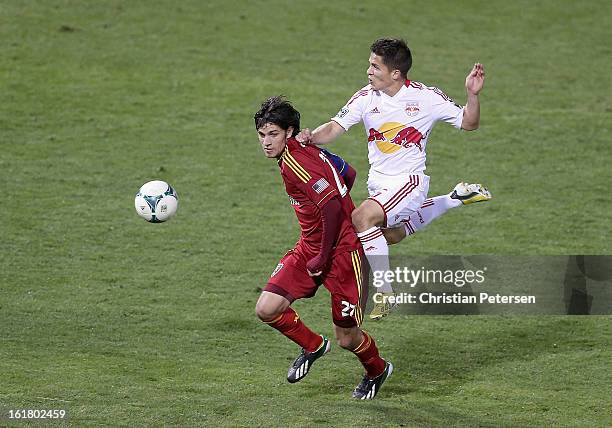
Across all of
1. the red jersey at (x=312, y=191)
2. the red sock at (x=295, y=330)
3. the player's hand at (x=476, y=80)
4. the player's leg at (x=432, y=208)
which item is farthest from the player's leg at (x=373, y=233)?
the player's hand at (x=476, y=80)

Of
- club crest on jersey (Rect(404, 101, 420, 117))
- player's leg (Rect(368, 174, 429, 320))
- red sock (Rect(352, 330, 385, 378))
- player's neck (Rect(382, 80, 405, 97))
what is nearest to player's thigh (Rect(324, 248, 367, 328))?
red sock (Rect(352, 330, 385, 378))

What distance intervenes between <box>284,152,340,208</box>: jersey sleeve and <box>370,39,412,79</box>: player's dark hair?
1.21m

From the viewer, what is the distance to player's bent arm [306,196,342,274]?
8.20 metres

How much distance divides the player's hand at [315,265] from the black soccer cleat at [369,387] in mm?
1295

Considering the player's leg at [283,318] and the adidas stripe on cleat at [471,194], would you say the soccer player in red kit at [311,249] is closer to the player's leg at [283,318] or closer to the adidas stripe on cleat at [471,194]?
the player's leg at [283,318]

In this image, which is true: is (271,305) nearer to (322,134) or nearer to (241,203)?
(322,134)

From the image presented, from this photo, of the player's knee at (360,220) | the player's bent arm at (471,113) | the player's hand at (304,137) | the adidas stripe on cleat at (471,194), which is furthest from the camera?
the adidas stripe on cleat at (471,194)

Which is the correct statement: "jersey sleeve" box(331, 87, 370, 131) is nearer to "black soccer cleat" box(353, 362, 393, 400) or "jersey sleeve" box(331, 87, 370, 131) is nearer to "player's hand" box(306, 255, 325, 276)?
"player's hand" box(306, 255, 325, 276)

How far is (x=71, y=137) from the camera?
49.7ft

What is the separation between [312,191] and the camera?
818 cm

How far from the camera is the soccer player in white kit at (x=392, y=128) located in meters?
9.01

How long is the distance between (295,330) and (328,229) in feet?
3.46

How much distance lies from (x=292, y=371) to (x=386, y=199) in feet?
5.41

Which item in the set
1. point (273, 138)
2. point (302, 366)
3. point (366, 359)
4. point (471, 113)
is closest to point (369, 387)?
point (366, 359)
